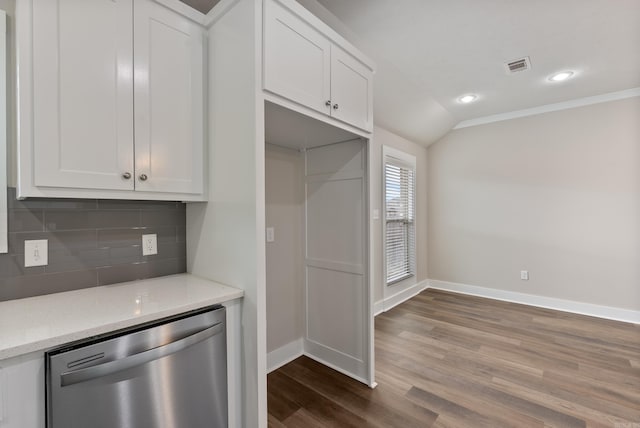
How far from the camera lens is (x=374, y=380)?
2189mm

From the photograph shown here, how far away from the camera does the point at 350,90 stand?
75.1 inches

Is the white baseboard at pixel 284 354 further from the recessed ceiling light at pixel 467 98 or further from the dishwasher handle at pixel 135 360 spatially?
the recessed ceiling light at pixel 467 98

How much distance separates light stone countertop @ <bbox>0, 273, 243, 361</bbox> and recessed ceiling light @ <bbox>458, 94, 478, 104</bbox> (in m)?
3.46

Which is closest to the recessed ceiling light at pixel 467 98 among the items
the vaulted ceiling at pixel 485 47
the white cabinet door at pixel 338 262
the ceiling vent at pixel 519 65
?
the vaulted ceiling at pixel 485 47

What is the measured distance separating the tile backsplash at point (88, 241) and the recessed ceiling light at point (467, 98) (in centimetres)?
338

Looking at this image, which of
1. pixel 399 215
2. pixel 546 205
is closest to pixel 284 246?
pixel 399 215

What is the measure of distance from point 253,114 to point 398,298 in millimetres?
3402

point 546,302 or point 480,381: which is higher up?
point 546,302

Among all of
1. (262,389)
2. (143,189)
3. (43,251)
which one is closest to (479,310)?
(262,389)

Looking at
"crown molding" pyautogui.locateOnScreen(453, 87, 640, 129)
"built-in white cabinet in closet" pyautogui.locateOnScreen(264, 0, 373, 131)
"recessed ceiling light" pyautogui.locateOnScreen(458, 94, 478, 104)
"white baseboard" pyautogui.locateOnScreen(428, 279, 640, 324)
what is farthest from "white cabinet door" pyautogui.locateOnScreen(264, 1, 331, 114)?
"white baseboard" pyautogui.locateOnScreen(428, 279, 640, 324)

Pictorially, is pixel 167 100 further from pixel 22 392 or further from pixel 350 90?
pixel 22 392

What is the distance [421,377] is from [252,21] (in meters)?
2.60

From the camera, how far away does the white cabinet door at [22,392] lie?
2.90 ft

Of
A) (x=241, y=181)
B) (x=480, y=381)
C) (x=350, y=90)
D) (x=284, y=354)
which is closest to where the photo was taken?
(x=241, y=181)
